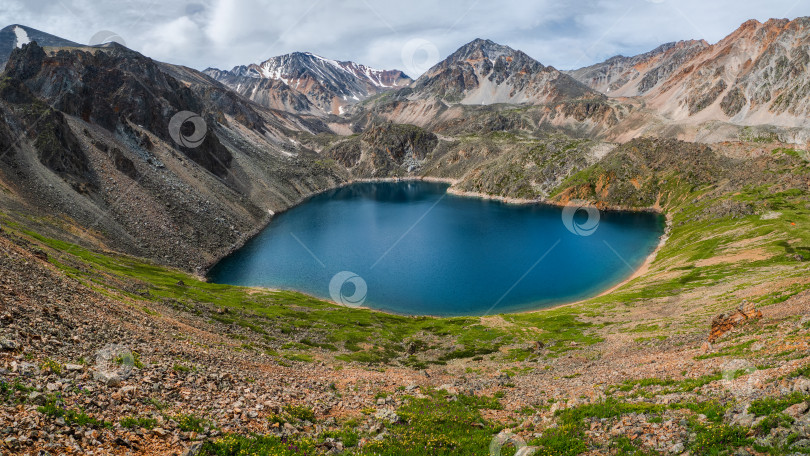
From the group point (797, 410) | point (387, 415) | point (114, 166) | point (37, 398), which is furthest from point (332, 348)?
point (114, 166)

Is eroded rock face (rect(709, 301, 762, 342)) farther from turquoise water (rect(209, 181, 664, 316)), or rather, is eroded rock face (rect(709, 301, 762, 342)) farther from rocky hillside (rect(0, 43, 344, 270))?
rocky hillside (rect(0, 43, 344, 270))

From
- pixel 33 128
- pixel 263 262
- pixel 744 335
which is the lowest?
pixel 744 335

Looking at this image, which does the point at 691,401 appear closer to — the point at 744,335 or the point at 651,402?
the point at 651,402

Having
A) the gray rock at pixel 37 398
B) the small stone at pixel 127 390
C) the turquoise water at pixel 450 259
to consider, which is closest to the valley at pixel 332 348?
the small stone at pixel 127 390

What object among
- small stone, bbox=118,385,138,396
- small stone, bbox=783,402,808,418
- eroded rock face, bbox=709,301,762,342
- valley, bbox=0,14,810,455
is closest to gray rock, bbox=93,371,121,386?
valley, bbox=0,14,810,455

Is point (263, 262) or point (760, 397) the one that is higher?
point (263, 262)

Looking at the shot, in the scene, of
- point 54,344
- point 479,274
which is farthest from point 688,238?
point 54,344

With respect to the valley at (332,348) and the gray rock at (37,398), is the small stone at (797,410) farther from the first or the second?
the gray rock at (37,398)
